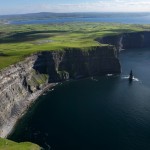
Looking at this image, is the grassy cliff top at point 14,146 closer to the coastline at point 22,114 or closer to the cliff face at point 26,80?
the coastline at point 22,114

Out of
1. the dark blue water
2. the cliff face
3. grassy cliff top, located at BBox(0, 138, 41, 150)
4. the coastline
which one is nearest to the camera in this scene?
grassy cliff top, located at BBox(0, 138, 41, 150)

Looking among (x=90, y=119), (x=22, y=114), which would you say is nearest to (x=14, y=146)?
(x=90, y=119)

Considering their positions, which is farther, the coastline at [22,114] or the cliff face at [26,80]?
the cliff face at [26,80]

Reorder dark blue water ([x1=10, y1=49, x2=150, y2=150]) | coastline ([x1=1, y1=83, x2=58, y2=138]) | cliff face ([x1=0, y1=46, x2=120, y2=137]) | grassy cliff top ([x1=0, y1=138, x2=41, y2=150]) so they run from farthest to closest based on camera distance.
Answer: cliff face ([x1=0, y1=46, x2=120, y2=137]) < coastline ([x1=1, y1=83, x2=58, y2=138]) < dark blue water ([x1=10, y1=49, x2=150, y2=150]) < grassy cliff top ([x1=0, y1=138, x2=41, y2=150])

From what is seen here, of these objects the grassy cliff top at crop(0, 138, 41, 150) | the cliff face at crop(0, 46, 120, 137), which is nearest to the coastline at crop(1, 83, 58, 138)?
the cliff face at crop(0, 46, 120, 137)

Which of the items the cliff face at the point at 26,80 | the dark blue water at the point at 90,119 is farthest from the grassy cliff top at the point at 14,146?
the cliff face at the point at 26,80

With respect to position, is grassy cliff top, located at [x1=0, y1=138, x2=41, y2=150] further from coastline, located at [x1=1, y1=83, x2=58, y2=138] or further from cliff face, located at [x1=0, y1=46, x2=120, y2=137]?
cliff face, located at [x1=0, y1=46, x2=120, y2=137]

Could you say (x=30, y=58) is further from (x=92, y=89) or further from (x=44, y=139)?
(x=44, y=139)

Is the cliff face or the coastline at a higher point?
the cliff face

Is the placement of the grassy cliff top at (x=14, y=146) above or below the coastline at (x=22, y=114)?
above

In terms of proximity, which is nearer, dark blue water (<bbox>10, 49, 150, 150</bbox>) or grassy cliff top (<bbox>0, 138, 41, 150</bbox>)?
grassy cliff top (<bbox>0, 138, 41, 150</bbox>)
